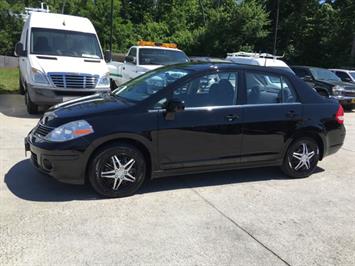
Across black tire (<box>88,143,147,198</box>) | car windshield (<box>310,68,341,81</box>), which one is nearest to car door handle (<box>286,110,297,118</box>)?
black tire (<box>88,143,147,198</box>)

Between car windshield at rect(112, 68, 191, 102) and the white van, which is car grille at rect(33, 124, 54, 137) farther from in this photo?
the white van

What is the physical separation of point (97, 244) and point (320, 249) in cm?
208

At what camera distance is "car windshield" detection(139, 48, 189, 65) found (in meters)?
12.7

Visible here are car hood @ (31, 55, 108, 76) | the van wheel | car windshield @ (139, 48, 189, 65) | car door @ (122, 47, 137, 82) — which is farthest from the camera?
car windshield @ (139, 48, 189, 65)

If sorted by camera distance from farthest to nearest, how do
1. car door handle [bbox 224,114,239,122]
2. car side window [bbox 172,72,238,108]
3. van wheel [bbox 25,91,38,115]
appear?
1. van wheel [bbox 25,91,38,115]
2. car door handle [bbox 224,114,239,122]
3. car side window [bbox 172,72,238,108]

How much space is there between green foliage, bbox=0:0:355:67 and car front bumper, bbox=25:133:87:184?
28.3 meters

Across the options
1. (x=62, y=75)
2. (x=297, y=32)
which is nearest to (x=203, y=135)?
(x=62, y=75)

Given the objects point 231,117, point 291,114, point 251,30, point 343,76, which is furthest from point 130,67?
point 251,30

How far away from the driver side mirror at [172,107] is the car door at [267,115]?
1.02 meters

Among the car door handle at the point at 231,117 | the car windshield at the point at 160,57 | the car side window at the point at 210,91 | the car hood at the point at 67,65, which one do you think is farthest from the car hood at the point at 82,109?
the car windshield at the point at 160,57

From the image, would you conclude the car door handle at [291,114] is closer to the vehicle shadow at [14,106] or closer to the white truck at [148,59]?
the vehicle shadow at [14,106]

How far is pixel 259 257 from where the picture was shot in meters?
3.82

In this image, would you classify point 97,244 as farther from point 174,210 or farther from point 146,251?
point 174,210

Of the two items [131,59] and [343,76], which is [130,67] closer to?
[131,59]
